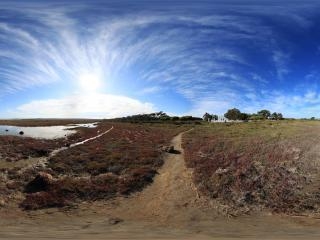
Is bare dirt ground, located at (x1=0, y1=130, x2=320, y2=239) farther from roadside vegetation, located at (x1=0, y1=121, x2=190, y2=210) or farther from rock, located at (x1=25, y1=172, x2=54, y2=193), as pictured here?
rock, located at (x1=25, y1=172, x2=54, y2=193)

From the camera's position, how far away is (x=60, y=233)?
2048 cm

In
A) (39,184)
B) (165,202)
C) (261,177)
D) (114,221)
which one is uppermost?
(261,177)

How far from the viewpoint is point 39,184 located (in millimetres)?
30938

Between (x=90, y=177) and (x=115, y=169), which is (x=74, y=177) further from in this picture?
(x=115, y=169)

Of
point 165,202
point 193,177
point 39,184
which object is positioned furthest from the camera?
point 193,177

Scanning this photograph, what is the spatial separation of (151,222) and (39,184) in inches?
459

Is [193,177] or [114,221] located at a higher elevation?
[193,177]

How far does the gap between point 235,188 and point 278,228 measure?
8461 millimetres

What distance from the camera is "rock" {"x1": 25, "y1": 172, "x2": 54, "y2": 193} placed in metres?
30.1

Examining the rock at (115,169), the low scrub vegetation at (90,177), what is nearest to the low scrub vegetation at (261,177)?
the low scrub vegetation at (90,177)

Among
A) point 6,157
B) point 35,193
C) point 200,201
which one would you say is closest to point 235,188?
point 200,201

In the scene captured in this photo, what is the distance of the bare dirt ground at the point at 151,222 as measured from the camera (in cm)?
2050

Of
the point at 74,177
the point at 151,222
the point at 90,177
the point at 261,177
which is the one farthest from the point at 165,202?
the point at 74,177

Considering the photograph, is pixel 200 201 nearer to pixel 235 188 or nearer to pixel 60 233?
pixel 235 188
